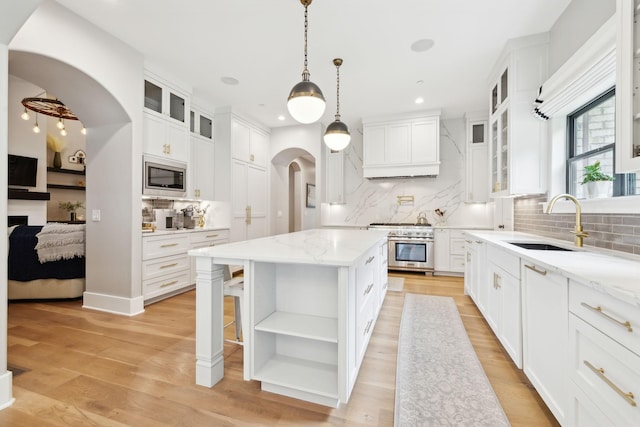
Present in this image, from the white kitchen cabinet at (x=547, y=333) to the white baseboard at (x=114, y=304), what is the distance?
11.7 feet

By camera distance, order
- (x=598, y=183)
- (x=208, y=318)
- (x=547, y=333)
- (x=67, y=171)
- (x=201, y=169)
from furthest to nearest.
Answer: (x=67, y=171) → (x=201, y=169) → (x=598, y=183) → (x=208, y=318) → (x=547, y=333)

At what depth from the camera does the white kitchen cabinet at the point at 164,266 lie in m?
3.24

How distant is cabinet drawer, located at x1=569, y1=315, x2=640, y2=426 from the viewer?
906 millimetres

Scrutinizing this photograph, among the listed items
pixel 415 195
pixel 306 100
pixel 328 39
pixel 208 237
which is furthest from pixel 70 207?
pixel 415 195

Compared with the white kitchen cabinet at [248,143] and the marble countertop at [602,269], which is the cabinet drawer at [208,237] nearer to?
the white kitchen cabinet at [248,143]

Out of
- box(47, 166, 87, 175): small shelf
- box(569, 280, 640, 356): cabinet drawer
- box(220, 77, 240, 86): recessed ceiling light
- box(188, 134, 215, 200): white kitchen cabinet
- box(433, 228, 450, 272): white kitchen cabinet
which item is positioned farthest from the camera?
box(47, 166, 87, 175): small shelf

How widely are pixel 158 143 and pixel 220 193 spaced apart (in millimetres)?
1459

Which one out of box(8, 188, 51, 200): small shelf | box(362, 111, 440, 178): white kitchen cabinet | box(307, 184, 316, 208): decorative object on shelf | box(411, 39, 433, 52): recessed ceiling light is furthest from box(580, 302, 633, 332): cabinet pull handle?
box(307, 184, 316, 208): decorative object on shelf

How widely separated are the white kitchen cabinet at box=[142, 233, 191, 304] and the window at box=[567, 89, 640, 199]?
4.33 meters

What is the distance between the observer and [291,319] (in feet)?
5.82

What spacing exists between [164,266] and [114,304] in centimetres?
62

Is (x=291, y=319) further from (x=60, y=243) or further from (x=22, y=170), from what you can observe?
(x=22, y=170)

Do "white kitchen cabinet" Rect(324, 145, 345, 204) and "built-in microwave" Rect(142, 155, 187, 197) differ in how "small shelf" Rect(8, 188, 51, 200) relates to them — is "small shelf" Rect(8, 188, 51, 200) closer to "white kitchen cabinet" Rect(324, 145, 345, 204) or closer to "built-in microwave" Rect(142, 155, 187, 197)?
"built-in microwave" Rect(142, 155, 187, 197)

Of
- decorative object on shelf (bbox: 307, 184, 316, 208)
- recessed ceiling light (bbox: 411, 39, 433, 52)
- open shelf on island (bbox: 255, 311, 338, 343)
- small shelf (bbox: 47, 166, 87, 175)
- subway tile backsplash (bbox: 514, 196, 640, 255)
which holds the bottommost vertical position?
open shelf on island (bbox: 255, 311, 338, 343)
